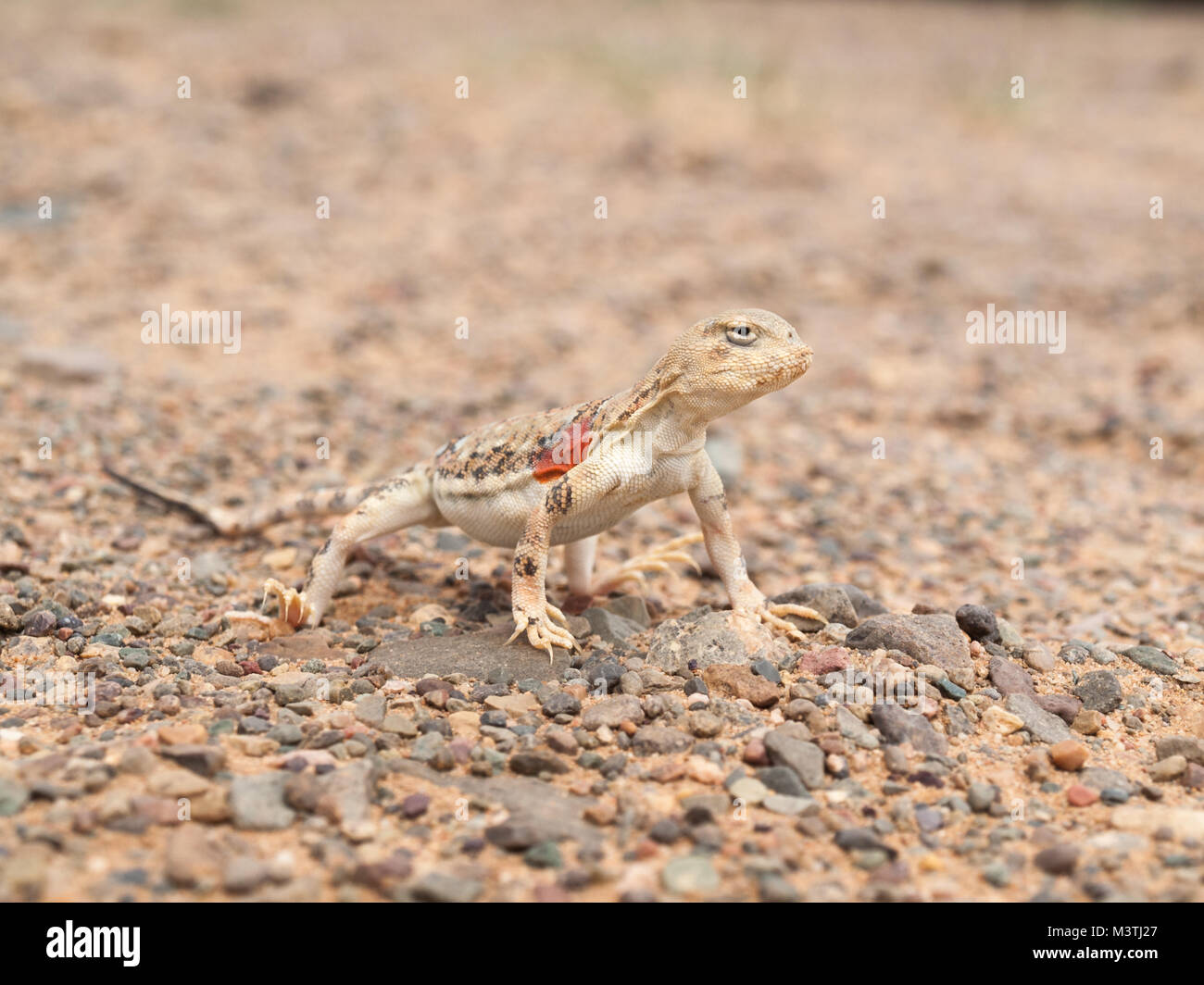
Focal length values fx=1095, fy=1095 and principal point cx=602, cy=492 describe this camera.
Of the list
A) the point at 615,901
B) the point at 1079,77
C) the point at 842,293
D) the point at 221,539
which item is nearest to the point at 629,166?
the point at 842,293

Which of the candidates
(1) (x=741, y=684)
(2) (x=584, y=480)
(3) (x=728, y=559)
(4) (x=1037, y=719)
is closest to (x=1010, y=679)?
(4) (x=1037, y=719)

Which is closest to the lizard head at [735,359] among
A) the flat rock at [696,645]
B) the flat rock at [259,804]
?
the flat rock at [696,645]

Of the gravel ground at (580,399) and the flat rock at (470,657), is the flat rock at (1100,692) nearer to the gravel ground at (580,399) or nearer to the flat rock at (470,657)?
the gravel ground at (580,399)

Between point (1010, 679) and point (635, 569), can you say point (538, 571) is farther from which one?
point (1010, 679)

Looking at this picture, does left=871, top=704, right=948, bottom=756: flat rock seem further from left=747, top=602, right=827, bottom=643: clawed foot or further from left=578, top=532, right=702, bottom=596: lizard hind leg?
left=578, top=532, right=702, bottom=596: lizard hind leg

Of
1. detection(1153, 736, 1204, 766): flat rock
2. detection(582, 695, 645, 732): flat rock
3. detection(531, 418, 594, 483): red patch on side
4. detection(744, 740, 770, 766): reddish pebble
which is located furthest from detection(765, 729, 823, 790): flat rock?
detection(531, 418, 594, 483): red patch on side
